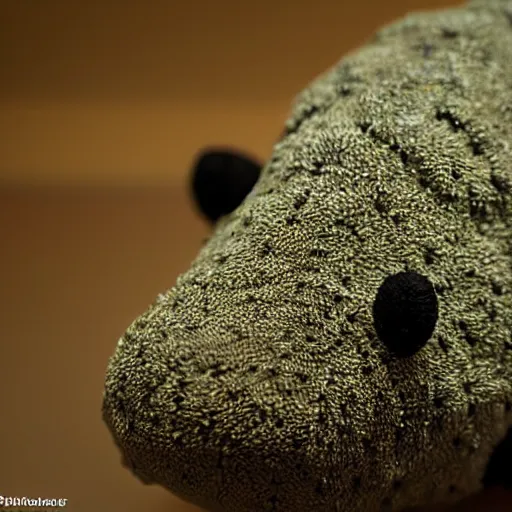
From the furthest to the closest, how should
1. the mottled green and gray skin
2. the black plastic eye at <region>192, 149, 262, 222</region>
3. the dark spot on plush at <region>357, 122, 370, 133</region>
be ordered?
the black plastic eye at <region>192, 149, 262, 222</region> < the dark spot on plush at <region>357, 122, 370, 133</region> < the mottled green and gray skin

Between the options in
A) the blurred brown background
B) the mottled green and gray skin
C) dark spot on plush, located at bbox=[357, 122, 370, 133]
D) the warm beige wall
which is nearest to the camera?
the mottled green and gray skin

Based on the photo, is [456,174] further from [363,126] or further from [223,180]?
[223,180]

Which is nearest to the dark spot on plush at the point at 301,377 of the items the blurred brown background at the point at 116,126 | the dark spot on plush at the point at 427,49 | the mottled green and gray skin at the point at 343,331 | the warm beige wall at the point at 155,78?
the mottled green and gray skin at the point at 343,331

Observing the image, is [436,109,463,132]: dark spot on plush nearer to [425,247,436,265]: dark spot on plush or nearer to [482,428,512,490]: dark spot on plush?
[425,247,436,265]: dark spot on plush

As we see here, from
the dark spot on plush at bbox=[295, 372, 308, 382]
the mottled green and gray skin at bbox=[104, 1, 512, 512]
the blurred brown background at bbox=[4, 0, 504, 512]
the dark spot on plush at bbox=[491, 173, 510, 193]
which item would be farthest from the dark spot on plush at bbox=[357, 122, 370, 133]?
the blurred brown background at bbox=[4, 0, 504, 512]

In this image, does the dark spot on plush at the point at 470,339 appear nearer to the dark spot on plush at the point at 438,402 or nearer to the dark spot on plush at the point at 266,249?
the dark spot on plush at the point at 438,402
